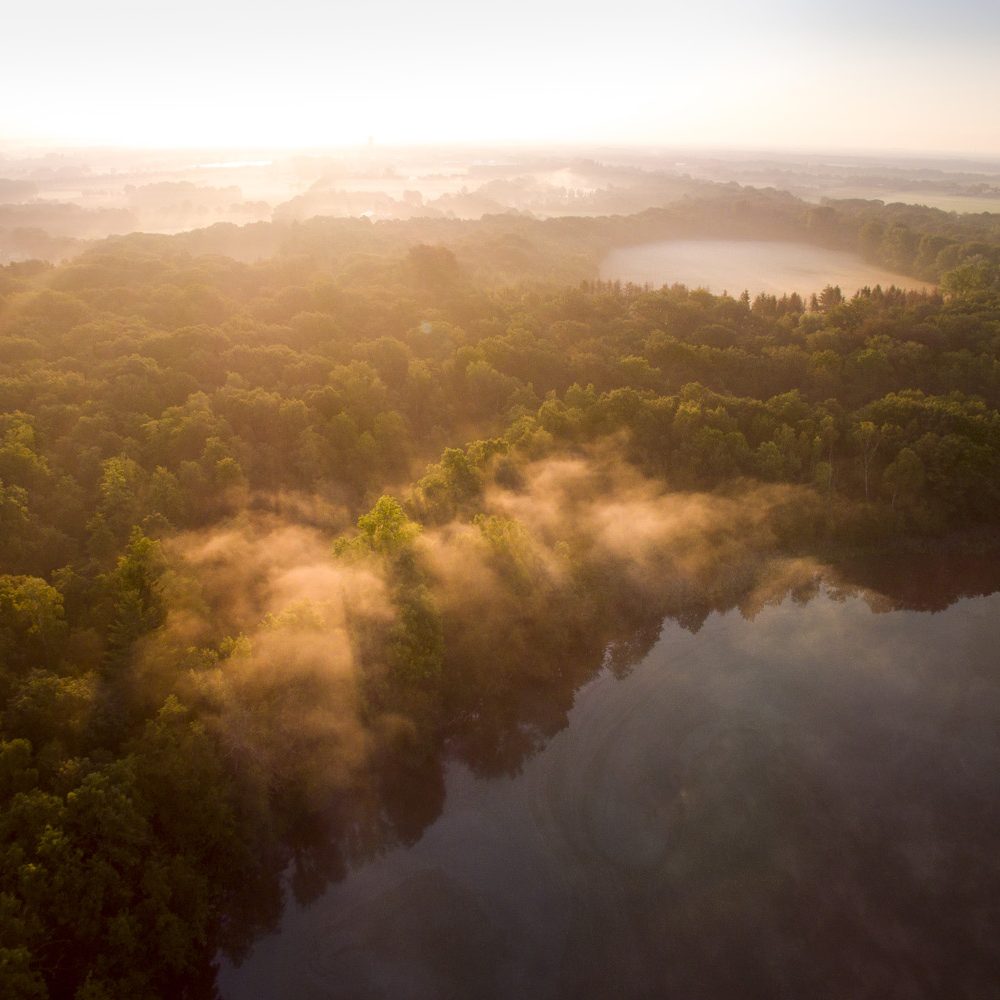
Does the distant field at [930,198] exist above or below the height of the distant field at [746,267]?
above

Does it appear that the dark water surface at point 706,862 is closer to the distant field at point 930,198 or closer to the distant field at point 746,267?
the distant field at point 746,267

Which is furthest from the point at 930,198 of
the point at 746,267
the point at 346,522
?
the point at 346,522

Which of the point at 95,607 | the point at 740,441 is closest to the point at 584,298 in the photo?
the point at 740,441

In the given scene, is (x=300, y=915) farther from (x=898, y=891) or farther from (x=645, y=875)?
(x=898, y=891)

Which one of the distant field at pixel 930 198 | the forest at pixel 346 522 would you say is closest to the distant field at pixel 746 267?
the forest at pixel 346 522

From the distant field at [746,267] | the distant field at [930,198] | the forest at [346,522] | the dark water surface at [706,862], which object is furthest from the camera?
the distant field at [930,198]

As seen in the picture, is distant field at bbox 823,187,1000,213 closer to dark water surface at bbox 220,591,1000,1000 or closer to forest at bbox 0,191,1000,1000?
forest at bbox 0,191,1000,1000

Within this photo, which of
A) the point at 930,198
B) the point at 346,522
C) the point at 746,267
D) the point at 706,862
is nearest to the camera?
the point at 706,862

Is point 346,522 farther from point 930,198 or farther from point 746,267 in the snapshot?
point 930,198
